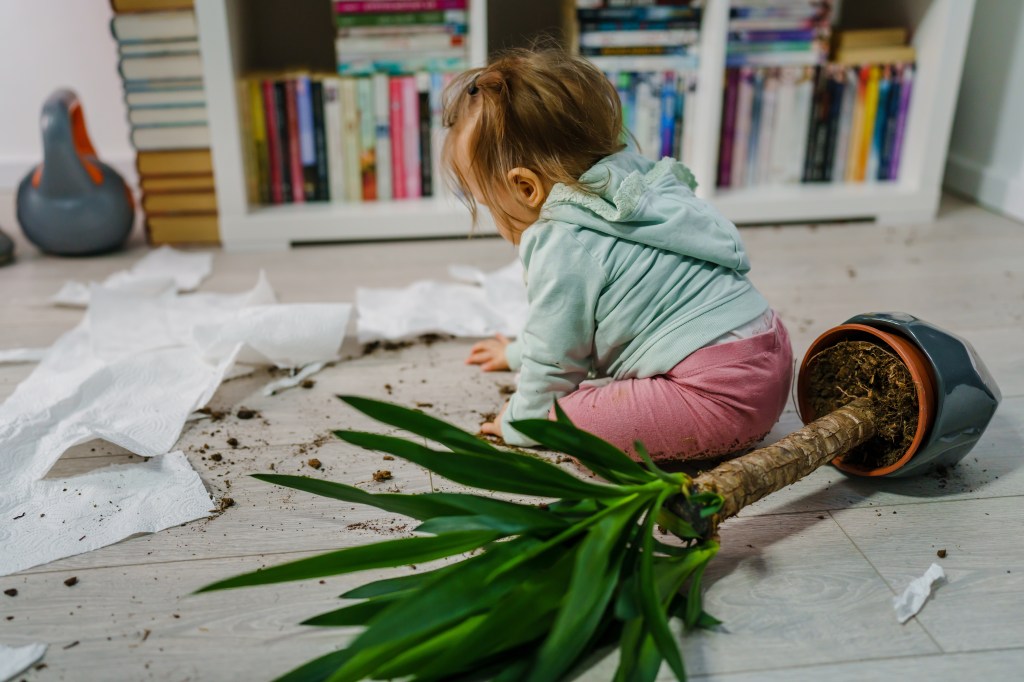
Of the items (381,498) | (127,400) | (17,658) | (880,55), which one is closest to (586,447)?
(381,498)

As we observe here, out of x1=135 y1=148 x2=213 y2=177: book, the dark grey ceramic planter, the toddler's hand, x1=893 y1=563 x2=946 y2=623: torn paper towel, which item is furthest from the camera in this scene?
x1=135 y1=148 x2=213 y2=177: book

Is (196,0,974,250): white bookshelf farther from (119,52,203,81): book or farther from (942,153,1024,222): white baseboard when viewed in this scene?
(942,153,1024,222): white baseboard

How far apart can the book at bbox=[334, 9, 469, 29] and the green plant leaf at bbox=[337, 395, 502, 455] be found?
1136 mm

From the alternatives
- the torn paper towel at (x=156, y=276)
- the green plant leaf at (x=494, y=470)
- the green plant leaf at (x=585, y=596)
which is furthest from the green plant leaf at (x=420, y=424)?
the torn paper towel at (x=156, y=276)

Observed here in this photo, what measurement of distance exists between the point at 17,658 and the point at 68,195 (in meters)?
1.10

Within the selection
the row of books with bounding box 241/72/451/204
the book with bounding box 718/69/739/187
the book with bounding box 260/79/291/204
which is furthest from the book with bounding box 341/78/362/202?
the book with bounding box 718/69/739/187

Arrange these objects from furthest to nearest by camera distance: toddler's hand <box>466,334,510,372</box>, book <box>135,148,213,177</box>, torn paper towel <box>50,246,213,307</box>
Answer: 1. book <box>135,148,213,177</box>
2. torn paper towel <box>50,246,213,307</box>
3. toddler's hand <box>466,334,510,372</box>

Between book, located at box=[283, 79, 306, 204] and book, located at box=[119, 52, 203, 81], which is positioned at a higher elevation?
book, located at box=[119, 52, 203, 81]

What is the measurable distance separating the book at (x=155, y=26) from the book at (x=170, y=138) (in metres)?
0.15

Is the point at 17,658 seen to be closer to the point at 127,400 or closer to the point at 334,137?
the point at 127,400

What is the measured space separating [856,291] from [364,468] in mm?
894

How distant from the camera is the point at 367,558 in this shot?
69 cm

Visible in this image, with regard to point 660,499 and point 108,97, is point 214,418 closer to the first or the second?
point 660,499

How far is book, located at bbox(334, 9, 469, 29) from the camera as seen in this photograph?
5.49ft
